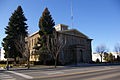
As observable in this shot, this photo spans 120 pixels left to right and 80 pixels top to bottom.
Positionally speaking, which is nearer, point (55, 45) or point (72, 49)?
point (55, 45)

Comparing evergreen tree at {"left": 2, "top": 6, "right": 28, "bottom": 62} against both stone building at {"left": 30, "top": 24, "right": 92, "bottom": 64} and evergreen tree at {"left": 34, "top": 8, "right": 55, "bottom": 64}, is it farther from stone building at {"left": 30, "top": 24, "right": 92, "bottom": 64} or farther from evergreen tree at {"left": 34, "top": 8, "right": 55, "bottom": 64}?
stone building at {"left": 30, "top": 24, "right": 92, "bottom": 64}

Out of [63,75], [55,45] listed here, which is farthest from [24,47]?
[63,75]

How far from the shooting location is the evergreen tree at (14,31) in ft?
111

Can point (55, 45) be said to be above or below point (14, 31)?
below

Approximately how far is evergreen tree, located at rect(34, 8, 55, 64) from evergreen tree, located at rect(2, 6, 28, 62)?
4.93m

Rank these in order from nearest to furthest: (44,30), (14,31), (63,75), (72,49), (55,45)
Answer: (63,75)
(55,45)
(14,31)
(44,30)
(72,49)

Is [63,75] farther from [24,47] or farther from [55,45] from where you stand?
[24,47]

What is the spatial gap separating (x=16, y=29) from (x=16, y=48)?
5969 mm

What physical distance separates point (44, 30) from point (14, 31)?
901cm

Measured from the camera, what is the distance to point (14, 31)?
35.4 meters

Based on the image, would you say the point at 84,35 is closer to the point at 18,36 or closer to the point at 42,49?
the point at 42,49

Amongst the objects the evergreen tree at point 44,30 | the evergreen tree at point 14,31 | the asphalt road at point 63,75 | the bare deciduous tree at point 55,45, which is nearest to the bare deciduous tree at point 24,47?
the evergreen tree at point 14,31

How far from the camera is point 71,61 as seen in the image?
41031 millimetres

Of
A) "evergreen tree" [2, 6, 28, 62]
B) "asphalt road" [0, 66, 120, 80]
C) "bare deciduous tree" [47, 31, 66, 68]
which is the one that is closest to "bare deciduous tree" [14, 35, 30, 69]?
"evergreen tree" [2, 6, 28, 62]
